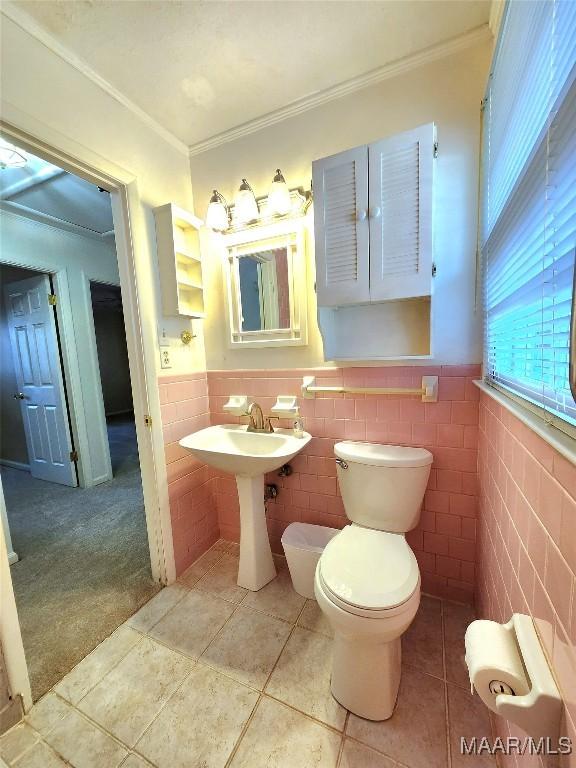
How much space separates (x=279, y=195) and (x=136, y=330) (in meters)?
0.96

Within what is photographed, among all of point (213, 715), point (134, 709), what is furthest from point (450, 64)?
point (134, 709)

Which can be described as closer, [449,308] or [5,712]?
[5,712]

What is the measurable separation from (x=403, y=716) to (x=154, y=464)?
142 centimetres

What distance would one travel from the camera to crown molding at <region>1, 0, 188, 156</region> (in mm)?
1010

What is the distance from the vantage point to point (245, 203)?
152cm

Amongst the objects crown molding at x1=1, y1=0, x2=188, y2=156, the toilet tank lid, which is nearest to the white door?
crown molding at x1=1, y1=0, x2=188, y2=156

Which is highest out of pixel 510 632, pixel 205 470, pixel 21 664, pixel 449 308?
pixel 449 308

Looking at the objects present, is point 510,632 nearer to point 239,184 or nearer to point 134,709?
point 134,709

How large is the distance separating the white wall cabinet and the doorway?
5.87ft

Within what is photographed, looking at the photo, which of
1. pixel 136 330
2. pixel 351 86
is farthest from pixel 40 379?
pixel 351 86

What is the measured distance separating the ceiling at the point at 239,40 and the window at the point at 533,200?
0.38 m

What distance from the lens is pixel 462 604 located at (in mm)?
1422

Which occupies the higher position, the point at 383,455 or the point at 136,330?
the point at 136,330

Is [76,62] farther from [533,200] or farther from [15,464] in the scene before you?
[15,464]
